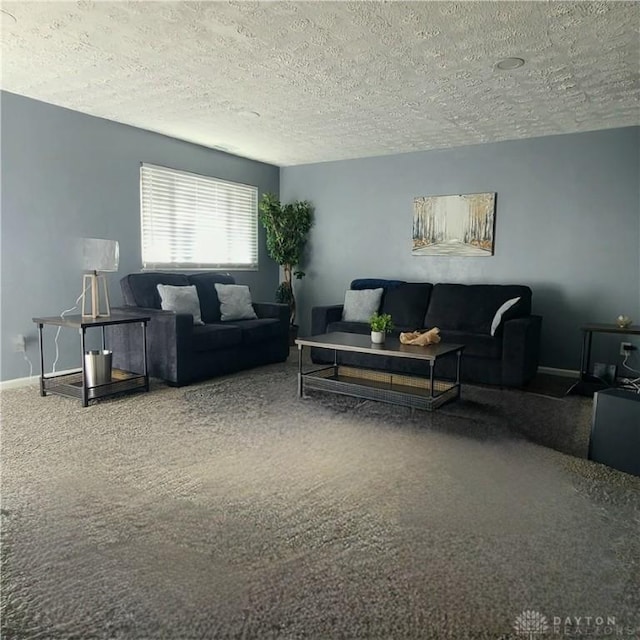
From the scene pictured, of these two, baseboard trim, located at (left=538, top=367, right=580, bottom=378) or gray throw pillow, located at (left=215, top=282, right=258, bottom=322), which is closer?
baseboard trim, located at (left=538, top=367, right=580, bottom=378)

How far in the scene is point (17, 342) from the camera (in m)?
4.24

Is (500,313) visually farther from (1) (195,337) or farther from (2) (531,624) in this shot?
(2) (531,624)

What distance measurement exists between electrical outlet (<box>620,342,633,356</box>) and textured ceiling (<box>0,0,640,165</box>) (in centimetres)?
205

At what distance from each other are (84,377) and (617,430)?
11.7ft

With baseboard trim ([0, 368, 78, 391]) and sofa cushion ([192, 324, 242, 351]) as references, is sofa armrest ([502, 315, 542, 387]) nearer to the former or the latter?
sofa cushion ([192, 324, 242, 351])

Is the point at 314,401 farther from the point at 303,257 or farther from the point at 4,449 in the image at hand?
the point at 303,257

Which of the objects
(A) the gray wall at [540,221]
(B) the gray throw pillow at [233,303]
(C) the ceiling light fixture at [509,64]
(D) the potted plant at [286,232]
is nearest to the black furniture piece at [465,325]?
(A) the gray wall at [540,221]

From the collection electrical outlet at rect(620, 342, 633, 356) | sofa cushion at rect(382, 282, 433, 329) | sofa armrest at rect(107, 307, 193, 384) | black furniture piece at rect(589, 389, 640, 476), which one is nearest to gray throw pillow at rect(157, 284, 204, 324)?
sofa armrest at rect(107, 307, 193, 384)

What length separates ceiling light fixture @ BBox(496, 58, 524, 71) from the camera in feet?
10.5

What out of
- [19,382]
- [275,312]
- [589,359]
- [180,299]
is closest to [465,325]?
[589,359]

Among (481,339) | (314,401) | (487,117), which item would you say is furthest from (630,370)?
(314,401)

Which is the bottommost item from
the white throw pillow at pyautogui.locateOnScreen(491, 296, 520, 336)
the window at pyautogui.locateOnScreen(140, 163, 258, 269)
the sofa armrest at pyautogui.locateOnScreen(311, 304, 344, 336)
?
the sofa armrest at pyautogui.locateOnScreen(311, 304, 344, 336)

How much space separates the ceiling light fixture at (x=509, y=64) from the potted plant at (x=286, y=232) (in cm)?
363

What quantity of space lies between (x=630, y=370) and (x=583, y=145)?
223 cm
